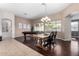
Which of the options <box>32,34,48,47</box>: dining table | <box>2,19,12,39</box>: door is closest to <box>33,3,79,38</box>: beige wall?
<box>32,34,48,47</box>: dining table

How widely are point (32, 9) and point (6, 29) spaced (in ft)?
3.75

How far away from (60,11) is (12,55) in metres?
2.12

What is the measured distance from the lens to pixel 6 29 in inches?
125

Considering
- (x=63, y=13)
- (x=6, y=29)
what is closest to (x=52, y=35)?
(x=63, y=13)

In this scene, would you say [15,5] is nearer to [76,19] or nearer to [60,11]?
[60,11]

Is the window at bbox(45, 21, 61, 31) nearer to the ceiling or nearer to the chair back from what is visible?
the chair back

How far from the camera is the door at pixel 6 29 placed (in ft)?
10.1

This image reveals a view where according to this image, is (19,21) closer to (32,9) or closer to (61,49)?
(32,9)

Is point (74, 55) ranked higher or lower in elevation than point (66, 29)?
lower

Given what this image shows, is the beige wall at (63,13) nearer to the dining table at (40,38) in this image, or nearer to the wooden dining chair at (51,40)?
the wooden dining chair at (51,40)

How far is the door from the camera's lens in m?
3.09

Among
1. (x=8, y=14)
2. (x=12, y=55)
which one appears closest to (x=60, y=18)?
(x=8, y=14)

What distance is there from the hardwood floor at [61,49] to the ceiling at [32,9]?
95 centimetres

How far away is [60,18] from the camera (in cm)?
311
